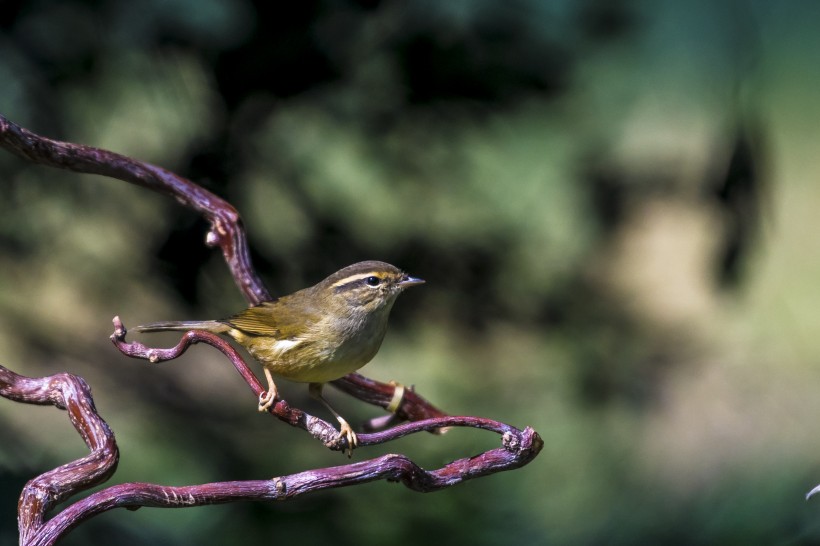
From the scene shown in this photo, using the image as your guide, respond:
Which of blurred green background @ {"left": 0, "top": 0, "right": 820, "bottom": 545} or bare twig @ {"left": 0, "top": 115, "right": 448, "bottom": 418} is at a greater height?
blurred green background @ {"left": 0, "top": 0, "right": 820, "bottom": 545}

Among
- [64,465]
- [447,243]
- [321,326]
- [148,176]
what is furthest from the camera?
[447,243]

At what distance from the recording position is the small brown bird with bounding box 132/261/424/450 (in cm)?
257

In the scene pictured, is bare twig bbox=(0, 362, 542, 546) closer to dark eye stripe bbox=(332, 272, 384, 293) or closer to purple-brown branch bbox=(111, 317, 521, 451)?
purple-brown branch bbox=(111, 317, 521, 451)

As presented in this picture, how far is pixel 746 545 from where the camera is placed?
4559mm

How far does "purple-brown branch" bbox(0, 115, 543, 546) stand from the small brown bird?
257 millimetres

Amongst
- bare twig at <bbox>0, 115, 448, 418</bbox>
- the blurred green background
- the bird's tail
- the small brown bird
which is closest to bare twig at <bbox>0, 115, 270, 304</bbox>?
bare twig at <bbox>0, 115, 448, 418</bbox>

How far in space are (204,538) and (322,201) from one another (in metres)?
1.53

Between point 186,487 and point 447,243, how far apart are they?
2973 mm

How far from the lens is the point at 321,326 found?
268cm

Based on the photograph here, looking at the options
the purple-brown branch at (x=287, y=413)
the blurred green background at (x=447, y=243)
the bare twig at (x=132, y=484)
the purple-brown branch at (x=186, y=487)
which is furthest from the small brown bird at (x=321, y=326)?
the blurred green background at (x=447, y=243)

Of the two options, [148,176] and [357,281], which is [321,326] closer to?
[357,281]

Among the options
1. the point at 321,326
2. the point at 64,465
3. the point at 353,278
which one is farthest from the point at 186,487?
the point at 353,278

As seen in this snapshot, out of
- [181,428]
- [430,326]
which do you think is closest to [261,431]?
[181,428]

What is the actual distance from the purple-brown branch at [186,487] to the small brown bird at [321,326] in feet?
0.84
